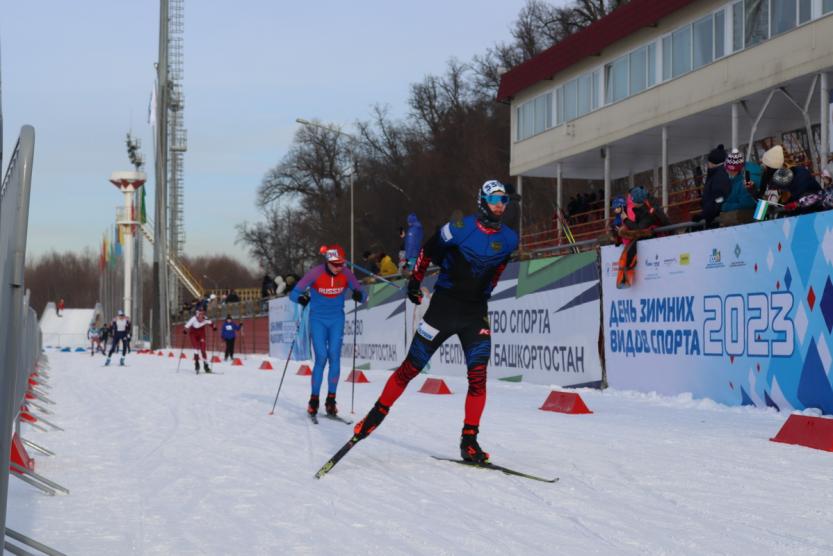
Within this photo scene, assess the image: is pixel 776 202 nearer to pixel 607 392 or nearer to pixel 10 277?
pixel 607 392

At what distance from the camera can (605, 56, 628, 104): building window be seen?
30.4 meters

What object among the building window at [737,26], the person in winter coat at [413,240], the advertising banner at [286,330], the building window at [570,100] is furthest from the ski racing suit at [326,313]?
the building window at [570,100]

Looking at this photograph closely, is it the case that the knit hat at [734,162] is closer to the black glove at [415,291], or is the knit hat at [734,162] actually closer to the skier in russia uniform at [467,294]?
the skier in russia uniform at [467,294]

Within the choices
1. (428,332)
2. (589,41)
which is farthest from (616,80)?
(428,332)

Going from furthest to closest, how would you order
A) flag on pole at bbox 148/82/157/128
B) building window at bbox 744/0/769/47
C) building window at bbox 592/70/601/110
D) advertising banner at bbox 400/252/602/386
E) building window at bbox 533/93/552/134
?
flag on pole at bbox 148/82/157/128 → building window at bbox 533/93/552/134 → building window at bbox 592/70/601/110 → building window at bbox 744/0/769/47 → advertising banner at bbox 400/252/602/386

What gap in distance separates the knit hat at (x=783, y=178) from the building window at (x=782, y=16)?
11952 mm

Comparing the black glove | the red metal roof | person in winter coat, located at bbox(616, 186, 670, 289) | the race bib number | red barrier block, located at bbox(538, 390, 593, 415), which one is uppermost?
the red metal roof

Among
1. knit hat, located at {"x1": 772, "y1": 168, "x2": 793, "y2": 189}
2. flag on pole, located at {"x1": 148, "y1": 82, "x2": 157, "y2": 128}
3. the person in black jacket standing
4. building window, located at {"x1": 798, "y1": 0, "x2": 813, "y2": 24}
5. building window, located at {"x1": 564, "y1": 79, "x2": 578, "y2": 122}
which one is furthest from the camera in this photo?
flag on pole, located at {"x1": 148, "y1": 82, "x2": 157, "y2": 128}

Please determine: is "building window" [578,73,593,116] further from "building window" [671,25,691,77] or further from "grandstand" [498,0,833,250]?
"building window" [671,25,691,77]

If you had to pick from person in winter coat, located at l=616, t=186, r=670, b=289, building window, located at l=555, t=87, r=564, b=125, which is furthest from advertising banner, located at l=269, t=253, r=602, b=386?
building window, located at l=555, t=87, r=564, b=125

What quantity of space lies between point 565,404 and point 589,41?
20.6 metres

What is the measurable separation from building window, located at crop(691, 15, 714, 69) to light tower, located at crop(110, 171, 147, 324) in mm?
47722

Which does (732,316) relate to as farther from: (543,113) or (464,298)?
(543,113)

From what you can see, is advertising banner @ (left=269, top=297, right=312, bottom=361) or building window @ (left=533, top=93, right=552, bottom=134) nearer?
advertising banner @ (left=269, top=297, right=312, bottom=361)
